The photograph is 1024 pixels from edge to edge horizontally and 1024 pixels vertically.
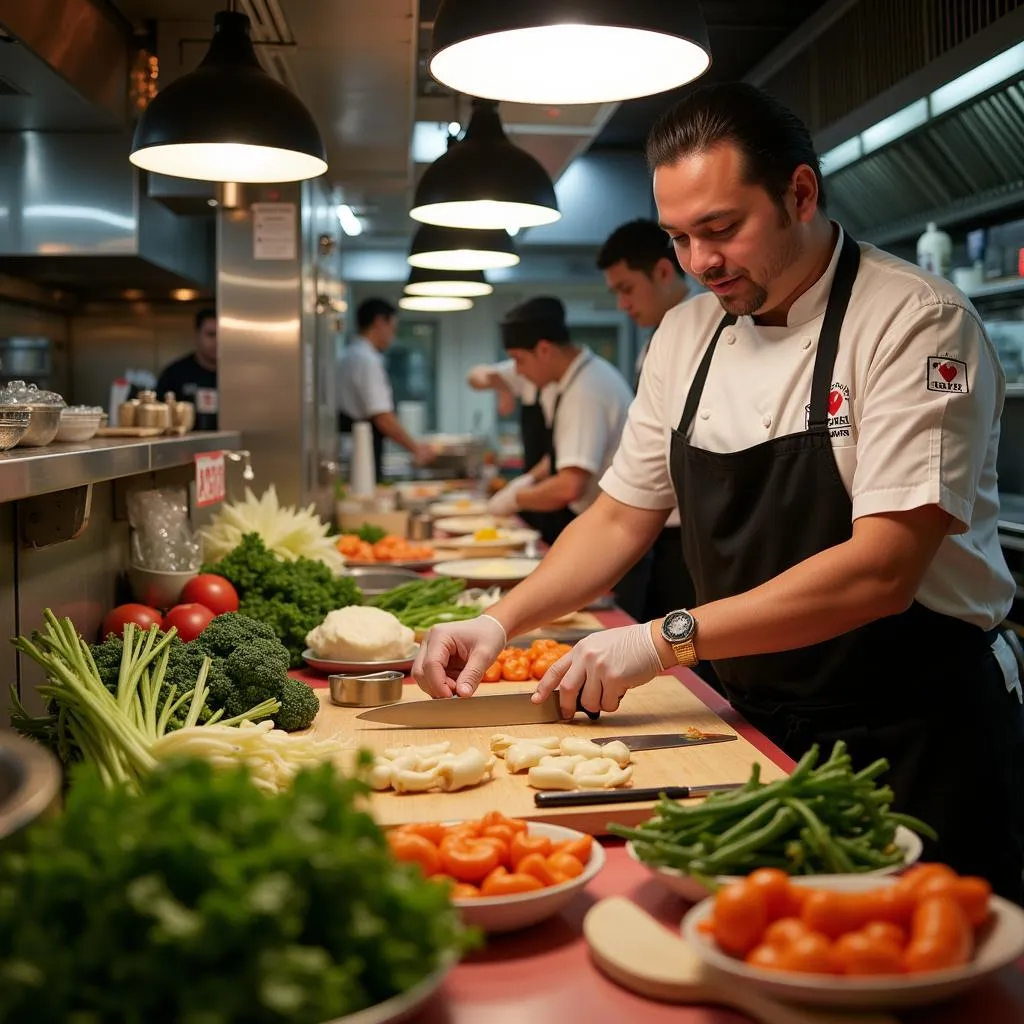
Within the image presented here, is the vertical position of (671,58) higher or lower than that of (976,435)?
higher

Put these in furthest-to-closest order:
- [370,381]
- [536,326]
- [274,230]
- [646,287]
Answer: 1. [370,381]
2. [536,326]
3. [646,287]
4. [274,230]

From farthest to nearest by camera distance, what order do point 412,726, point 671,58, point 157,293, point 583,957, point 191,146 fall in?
1. point 157,293
2. point 191,146
3. point 412,726
4. point 671,58
5. point 583,957

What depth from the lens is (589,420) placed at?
5652 mm

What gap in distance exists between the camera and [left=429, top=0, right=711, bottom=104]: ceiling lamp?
5.46 ft

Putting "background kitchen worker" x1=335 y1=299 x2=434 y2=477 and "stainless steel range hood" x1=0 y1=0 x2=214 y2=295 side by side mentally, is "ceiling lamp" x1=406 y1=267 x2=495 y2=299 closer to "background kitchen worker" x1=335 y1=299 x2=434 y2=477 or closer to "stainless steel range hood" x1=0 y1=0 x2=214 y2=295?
"stainless steel range hood" x1=0 y1=0 x2=214 y2=295

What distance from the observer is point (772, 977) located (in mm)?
999

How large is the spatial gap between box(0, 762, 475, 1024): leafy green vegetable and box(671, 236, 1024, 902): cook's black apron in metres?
1.44

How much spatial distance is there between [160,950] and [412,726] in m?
1.30

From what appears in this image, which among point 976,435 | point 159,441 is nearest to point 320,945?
point 976,435

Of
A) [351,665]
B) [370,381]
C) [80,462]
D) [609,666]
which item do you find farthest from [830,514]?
[370,381]

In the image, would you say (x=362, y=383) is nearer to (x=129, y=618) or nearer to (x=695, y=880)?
(x=129, y=618)

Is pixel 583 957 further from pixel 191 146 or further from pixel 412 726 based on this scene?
pixel 191 146

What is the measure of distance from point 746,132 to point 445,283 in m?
4.04

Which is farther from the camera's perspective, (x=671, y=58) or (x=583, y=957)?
(x=671, y=58)
